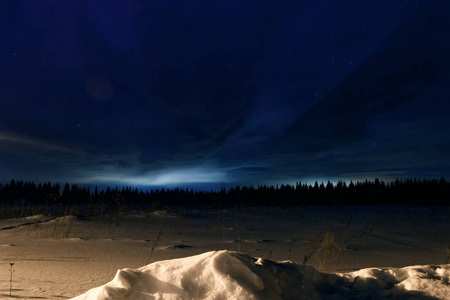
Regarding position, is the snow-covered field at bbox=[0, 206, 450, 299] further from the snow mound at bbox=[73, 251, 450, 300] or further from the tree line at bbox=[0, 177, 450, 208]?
the tree line at bbox=[0, 177, 450, 208]

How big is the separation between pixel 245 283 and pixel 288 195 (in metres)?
28.6

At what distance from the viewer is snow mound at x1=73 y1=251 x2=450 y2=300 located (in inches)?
59.6

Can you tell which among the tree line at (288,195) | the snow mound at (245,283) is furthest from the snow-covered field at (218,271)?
the tree line at (288,195)

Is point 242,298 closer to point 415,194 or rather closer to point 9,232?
point 9,232

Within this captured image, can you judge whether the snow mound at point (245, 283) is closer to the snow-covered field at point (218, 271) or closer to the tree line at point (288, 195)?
the snow-covered field at point (218, 271)

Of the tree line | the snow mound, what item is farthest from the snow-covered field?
the tree line

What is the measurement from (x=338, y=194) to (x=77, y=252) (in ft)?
83.6

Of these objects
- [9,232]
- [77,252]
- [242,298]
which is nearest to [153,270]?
[242,298]

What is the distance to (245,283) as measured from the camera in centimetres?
152

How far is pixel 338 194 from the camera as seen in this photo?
26125 mm

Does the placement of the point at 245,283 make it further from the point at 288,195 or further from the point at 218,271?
the point at 288,195

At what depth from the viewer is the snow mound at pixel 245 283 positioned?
151 cm

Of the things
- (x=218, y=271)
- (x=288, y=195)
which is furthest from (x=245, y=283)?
(x=288, y=195)

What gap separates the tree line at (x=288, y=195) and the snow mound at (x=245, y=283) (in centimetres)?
1274
